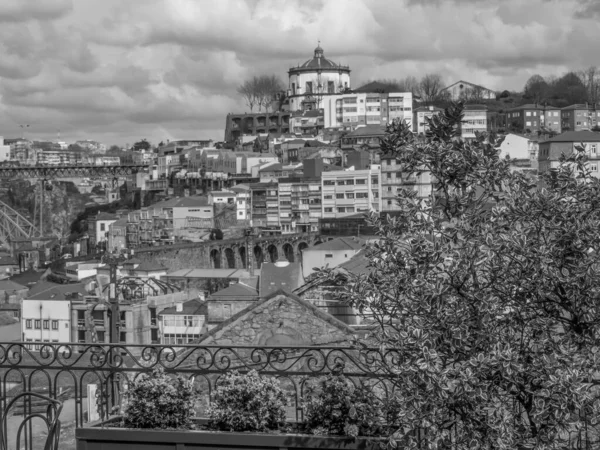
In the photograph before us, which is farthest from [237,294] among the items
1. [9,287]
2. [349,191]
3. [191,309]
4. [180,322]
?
[349,191]

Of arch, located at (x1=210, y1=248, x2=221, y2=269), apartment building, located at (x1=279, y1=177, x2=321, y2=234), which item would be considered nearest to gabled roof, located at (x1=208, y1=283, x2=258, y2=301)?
arch, located at (x1=210, y1=248, x2=221, y2=269)

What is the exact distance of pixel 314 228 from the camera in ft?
255

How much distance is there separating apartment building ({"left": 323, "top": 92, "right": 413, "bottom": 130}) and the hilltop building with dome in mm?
15166

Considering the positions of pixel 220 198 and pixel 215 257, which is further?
pixel 220 198

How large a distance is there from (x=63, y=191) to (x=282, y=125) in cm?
3843

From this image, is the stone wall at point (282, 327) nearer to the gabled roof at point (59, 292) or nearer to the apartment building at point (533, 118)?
the gabled roof at point (59, 292)

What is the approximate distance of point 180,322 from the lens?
33.2m

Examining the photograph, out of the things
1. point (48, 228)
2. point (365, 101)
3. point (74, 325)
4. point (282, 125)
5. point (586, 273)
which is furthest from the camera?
point (48, 228)

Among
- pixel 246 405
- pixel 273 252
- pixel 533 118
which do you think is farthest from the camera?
pixel 533 118

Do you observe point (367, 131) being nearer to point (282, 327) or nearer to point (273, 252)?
point (273, 252)

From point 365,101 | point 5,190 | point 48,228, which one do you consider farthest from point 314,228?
point 5,190

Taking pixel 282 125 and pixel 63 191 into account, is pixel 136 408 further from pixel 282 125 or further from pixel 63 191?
pixel 63 191

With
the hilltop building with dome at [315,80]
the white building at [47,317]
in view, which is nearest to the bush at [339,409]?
the white building at [47,317]

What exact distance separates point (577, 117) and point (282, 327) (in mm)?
108962
